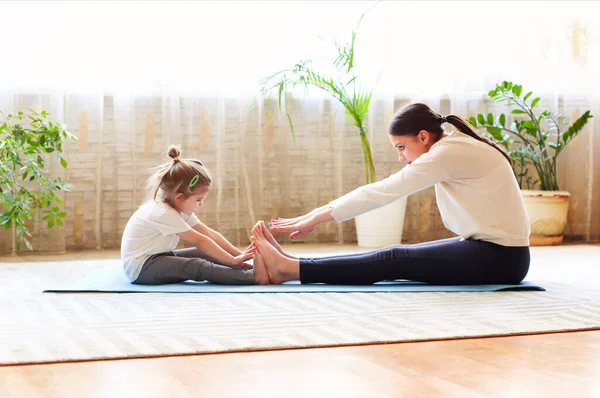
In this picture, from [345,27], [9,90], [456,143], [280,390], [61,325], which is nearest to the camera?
[280,390]

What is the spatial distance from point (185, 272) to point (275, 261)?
32cm

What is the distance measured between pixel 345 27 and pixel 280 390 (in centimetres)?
318

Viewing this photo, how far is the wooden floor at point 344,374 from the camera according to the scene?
1.35 metres

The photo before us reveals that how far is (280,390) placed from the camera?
136 centimetres

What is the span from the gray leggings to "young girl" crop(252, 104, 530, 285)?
0.41 feet

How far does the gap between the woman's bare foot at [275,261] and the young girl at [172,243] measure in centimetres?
4

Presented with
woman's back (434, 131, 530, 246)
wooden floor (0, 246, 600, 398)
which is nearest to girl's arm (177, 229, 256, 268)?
woman's back (434, 131, 530, 246)


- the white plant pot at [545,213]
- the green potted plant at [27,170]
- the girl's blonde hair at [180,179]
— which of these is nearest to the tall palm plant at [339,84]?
the white plant pot at [545,213]

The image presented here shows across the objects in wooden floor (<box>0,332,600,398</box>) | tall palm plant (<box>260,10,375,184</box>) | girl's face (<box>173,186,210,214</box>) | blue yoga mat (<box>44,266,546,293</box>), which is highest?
tall palm plant (<box>260,10,375,184</box>)

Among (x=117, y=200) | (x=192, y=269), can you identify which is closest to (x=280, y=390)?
(x=192, y=269)

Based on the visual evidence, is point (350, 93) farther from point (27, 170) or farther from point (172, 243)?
point (172, 243)

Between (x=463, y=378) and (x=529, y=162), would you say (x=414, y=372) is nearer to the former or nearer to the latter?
(x=463, y=378)

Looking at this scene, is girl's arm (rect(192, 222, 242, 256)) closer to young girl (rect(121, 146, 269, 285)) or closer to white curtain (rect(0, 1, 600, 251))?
young girl (rect(121, 146, 269, 285))

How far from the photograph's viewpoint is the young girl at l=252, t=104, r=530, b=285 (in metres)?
2.47
